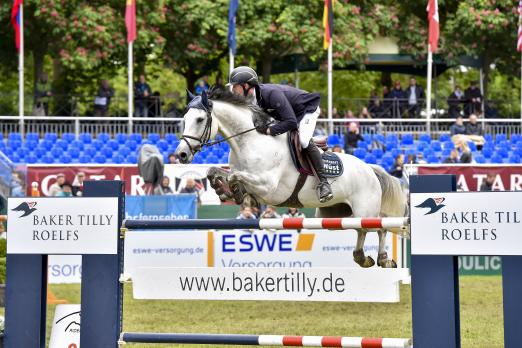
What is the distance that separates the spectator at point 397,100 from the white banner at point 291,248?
9.59m

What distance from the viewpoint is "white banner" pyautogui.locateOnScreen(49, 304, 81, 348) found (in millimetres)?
8008

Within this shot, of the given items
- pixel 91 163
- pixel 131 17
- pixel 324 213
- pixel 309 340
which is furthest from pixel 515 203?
pixel 131 17

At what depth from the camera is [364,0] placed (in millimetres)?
28188

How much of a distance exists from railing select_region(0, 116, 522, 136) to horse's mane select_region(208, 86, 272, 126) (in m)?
13.0

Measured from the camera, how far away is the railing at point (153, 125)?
23.2m

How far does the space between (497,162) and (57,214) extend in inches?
610

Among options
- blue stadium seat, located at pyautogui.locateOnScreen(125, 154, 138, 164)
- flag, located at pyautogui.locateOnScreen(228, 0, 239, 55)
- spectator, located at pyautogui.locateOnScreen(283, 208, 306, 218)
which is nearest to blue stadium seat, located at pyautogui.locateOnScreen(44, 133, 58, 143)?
blue stadium seat, located at pyautogui.locateOnScreen(125, 154, 138, 164)

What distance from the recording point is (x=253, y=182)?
9.47 m

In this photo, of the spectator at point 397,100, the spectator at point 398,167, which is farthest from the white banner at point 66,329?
the spectator at point 397,100

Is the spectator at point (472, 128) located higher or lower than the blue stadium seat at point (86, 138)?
higher

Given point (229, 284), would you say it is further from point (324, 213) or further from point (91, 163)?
point (91, 163)

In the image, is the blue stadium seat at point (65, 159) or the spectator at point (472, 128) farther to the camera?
the spectator at point (472, 128)

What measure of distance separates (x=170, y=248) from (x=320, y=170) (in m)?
7.10

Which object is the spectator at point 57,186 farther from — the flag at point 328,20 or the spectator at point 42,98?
the flag at point 328,20
